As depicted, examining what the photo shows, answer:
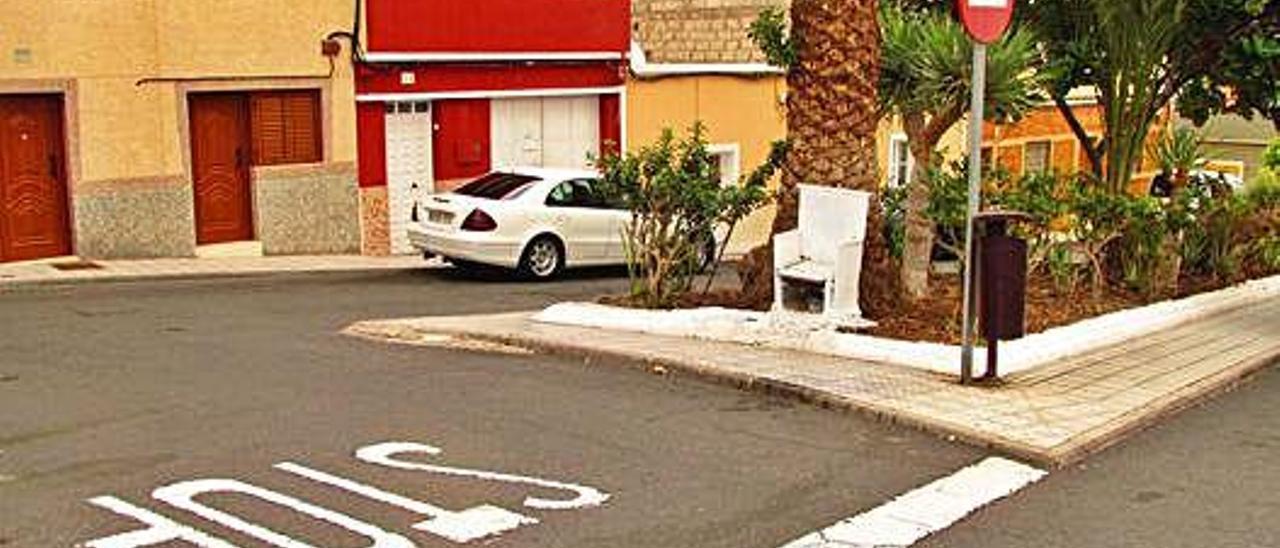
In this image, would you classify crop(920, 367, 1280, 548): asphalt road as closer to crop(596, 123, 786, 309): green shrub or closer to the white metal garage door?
crop(596, 123, 786, 309): green shrub

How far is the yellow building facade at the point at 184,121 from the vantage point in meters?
Result: 17.2

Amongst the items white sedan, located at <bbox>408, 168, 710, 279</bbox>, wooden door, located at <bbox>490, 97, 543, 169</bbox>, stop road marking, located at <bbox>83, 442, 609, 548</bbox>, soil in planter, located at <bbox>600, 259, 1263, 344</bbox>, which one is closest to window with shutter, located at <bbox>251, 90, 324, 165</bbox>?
white sedan, located at <bbox>408, 168, 710, 279</bbox>

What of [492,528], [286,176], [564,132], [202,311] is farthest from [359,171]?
[492,528]

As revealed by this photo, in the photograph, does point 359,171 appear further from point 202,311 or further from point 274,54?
point 202,311

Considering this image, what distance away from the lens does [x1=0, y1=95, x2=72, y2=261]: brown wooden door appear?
17.0m

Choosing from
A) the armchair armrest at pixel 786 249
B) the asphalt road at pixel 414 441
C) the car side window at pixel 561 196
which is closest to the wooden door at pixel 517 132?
the car side window at pixel 561 196

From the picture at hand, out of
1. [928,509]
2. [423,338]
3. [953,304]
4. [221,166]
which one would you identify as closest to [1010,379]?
[953,304]

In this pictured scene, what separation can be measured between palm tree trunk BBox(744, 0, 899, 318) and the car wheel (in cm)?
732

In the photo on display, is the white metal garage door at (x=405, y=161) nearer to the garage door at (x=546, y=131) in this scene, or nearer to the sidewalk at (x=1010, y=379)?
the garage door at (x=546, y=131)

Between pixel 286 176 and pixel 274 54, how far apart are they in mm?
1649

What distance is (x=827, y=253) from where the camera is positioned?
10.7 meters

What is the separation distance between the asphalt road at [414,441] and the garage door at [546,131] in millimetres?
10939

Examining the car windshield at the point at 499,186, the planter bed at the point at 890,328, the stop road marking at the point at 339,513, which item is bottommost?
the stop road marking at the point at 339,513

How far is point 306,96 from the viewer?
19.7 m
